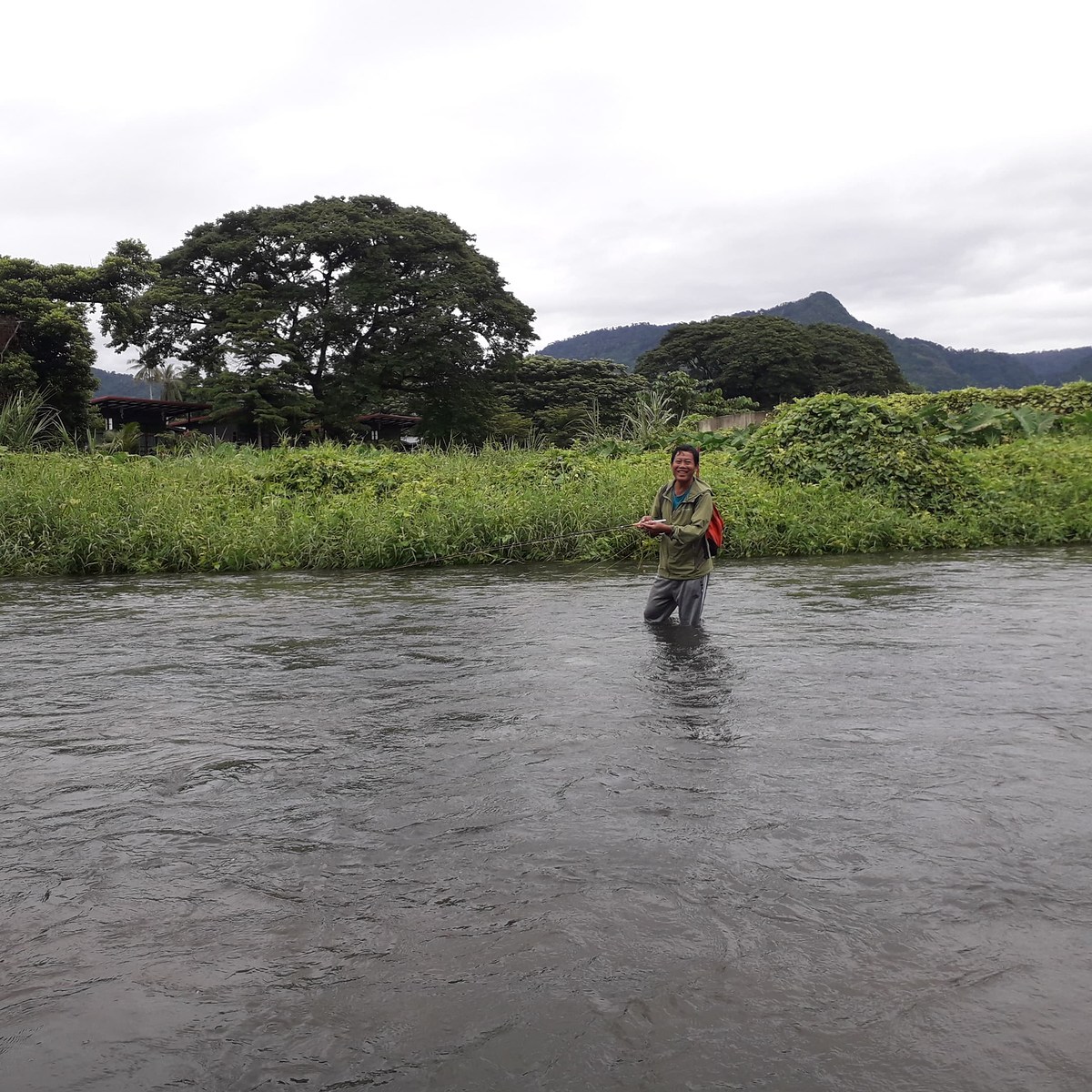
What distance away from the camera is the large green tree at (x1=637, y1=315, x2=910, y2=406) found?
208ft

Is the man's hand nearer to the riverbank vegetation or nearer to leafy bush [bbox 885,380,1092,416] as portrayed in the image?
the riverbank vegetation

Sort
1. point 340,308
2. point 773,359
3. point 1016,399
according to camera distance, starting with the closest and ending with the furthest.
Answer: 1. point 1016,399
2. point 340,308
3. point 773,359

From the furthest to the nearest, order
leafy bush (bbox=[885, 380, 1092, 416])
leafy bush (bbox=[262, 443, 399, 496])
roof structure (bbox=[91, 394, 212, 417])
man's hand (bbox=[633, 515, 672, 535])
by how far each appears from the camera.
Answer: roof structure (bbox=[91, 394, 212, 417]) → leafy bush (bbox=[885, 380, 1092, 416]) → leafy bush (bbox=[262, 443, 399, 496]) → man's hand (bbox=[633, 515, 672, 535])

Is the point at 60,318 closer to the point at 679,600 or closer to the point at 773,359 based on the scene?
the point at 679,600

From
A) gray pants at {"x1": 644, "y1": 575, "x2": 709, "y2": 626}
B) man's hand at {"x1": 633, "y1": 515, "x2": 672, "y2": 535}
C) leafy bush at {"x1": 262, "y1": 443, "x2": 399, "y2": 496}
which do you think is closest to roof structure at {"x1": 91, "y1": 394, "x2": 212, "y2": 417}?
leafy bush at {"x1": 262, "y1": 443, "x2": 399, "y2": 496}

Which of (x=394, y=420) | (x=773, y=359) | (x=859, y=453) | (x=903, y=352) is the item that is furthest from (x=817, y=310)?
(x=859, y=453)

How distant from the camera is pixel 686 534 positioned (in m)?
8.09

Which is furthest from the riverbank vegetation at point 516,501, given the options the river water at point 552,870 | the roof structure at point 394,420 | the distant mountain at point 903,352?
the distant mountain at point 903,352

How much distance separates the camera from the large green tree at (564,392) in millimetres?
46531

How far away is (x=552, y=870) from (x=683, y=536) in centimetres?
462

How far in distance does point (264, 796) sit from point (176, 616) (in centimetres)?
566

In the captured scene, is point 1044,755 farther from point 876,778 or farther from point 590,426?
point 590,426

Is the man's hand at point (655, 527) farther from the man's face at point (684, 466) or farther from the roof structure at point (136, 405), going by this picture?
the roof structure at point (136, 405)

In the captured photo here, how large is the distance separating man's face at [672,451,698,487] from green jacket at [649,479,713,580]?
10cm
